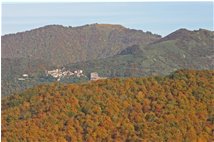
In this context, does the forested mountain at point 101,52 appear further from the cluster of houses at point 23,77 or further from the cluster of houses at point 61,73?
the cluster of houses at point 61,73

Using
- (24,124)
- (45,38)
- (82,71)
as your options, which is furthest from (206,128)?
(45,38)

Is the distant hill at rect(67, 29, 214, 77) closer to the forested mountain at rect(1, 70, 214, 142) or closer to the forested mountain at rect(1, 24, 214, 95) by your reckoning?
the forested mountain at rect(1, 24, 214, 95)

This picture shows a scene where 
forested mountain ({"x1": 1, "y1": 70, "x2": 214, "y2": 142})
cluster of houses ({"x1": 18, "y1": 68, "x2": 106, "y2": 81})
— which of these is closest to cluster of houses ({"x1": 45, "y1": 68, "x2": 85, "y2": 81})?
cluster of houses ({"x1": 18, "y1": 68, "x2": 106, "y2": 81})

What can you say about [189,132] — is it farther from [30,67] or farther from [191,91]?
[30,67]

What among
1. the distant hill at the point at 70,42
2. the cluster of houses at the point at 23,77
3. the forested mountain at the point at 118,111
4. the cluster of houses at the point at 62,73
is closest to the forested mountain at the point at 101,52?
the distant hill at the point at 70,42

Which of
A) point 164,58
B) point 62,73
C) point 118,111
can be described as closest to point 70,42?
point 164,58

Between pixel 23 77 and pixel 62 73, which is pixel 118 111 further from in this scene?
pixel 62 73
